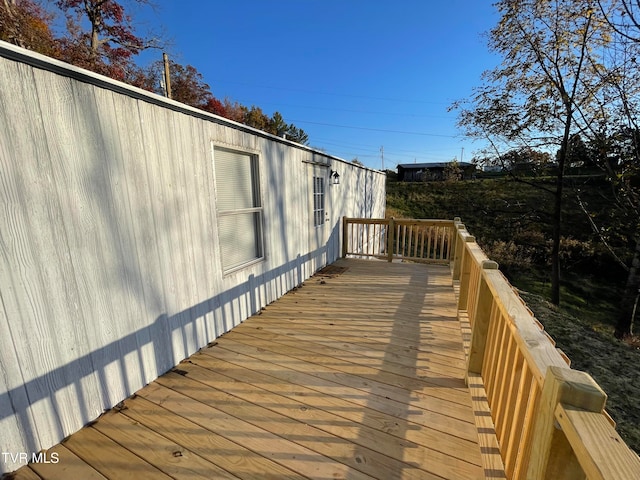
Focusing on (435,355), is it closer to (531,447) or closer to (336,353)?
(336,353)

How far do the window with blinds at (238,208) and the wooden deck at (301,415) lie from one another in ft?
2.69

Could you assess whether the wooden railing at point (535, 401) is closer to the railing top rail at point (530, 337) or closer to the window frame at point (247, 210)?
the railing top rail at point (530, 337)

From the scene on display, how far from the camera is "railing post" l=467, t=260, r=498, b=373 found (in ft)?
6.55

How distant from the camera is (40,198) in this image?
153cm

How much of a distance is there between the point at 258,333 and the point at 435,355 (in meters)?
Result: 1.70

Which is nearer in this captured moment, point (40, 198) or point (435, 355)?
point (40, 198)

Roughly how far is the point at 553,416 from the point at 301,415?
1.45 metres

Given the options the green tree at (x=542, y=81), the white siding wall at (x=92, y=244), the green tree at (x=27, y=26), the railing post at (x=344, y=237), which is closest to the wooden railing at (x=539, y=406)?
the white siding wall at (x=92, y=244)

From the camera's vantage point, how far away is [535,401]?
1.00 metres

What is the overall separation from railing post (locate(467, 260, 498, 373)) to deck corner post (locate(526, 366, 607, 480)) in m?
1.18

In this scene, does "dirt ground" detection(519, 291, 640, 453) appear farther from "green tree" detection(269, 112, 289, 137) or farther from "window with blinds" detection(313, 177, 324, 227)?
"green tree" detection(269, 112, 289, 137)

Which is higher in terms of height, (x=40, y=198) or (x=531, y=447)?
(x=40, y=198)

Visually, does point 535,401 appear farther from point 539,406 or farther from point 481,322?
point 481,322

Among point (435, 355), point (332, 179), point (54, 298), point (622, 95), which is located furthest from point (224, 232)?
point (622, 95)
